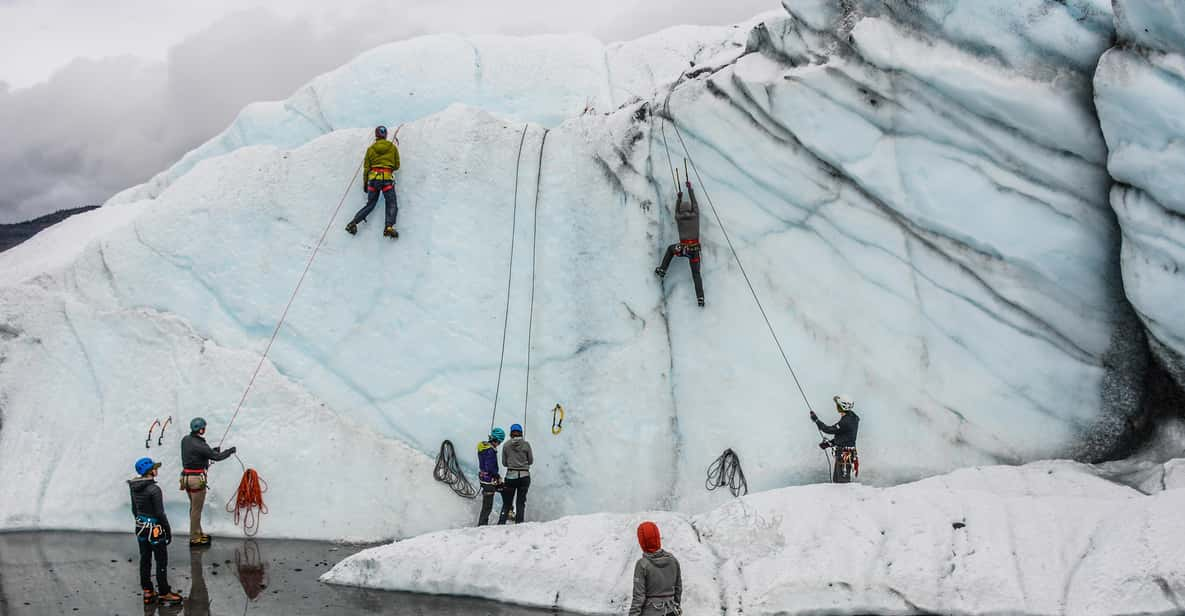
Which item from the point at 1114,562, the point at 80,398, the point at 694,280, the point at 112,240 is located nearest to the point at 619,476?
the point at 694,280

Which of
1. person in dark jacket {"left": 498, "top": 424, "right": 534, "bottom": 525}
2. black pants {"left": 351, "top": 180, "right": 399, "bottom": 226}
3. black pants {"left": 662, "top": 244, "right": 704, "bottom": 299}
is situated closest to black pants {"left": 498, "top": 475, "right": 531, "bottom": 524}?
person in dark jacket {"left": 498, "top": 424, "right": 534, "bottom": 525}

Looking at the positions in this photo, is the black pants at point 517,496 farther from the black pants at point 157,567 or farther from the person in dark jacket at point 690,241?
the black pants at point 157,567

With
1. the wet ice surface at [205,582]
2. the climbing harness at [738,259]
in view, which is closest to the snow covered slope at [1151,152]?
the climbing harness at [738,259]

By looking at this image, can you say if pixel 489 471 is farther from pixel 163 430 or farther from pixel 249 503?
pixel 163 430

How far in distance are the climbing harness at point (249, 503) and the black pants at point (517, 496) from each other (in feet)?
9.15

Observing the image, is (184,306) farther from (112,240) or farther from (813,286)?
(813,286)

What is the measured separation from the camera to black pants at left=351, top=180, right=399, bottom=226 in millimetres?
11531

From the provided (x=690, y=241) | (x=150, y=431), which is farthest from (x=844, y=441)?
(x=150, y=431)

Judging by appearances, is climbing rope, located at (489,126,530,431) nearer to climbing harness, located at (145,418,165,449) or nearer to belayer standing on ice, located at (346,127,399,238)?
belayer standing on ice, located at (346,127,399,238)

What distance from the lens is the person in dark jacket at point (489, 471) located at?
9.42 m

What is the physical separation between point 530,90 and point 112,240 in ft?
26.2

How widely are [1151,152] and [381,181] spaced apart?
29.5 ft

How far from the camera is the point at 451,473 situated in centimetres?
1034

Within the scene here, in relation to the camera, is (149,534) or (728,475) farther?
(728,475)
